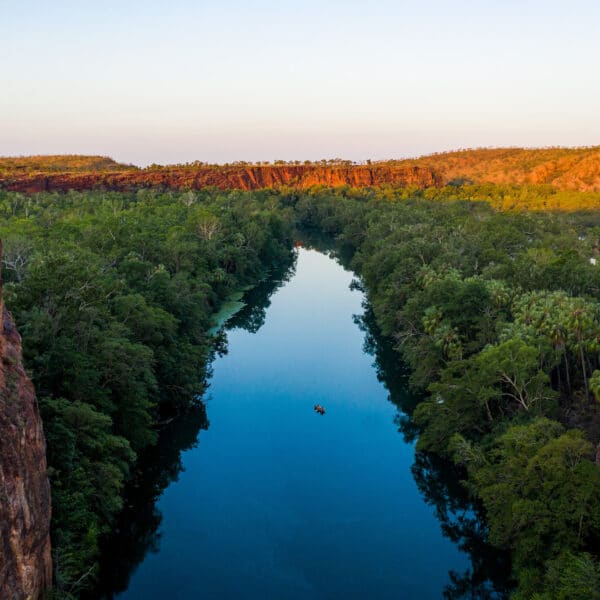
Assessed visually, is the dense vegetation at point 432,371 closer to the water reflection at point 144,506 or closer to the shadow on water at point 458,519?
the shadow on water at point 458,519

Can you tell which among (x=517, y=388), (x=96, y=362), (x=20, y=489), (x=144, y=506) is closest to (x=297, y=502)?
(x=144, y=506)

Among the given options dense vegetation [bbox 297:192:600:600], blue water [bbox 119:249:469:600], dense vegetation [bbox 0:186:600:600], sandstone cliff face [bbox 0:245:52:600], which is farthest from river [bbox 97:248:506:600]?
sandstone cliff face [bbox 0:245:52:600]

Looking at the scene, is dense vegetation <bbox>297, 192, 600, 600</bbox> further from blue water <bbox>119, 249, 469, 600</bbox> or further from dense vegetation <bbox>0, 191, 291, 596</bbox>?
dense vegetation <bbox>0, 191, 291, 596</bbox>

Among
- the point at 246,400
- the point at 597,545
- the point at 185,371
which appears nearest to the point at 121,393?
the point at 185,371

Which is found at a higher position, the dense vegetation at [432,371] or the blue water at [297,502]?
the dense vegetation at [432,371]

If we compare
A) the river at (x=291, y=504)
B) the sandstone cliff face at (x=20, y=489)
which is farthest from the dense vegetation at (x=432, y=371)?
the river at (x=291, y=504)

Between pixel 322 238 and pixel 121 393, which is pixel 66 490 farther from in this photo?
pixel 322 238

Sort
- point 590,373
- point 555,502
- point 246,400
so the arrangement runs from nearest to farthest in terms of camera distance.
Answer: point 555,502
point 590,373
point 246,400
